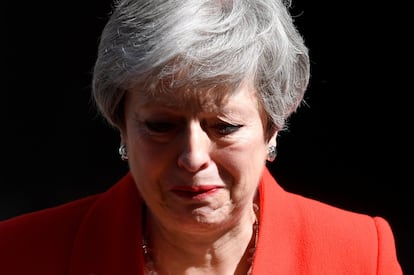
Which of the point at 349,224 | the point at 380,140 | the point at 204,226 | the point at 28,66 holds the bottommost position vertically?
the point at 380,140

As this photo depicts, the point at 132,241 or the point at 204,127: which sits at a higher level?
the point at 204,127

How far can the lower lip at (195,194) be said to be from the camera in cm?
217

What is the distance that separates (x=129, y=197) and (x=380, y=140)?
6.38ft

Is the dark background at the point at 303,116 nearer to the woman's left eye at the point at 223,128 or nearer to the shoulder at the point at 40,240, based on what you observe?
the shoulder at the point at 40,240

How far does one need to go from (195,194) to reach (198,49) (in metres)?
0.35

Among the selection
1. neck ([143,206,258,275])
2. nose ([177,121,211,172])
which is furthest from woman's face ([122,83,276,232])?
neck ([143,206,258,275])

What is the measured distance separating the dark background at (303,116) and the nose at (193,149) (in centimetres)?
189

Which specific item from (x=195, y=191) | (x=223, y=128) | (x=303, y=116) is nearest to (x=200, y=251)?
(x=195, y=191)

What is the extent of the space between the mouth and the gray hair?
0.80 feet

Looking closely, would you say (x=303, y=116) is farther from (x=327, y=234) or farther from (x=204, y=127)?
(x=204, y=127)

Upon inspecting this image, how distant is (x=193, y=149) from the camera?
2.13 meters

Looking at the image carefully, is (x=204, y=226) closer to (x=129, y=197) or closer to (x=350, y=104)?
(x=129, y=197)

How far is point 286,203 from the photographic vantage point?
255 cm

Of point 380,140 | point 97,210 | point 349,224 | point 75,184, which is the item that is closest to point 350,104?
point 380,140
